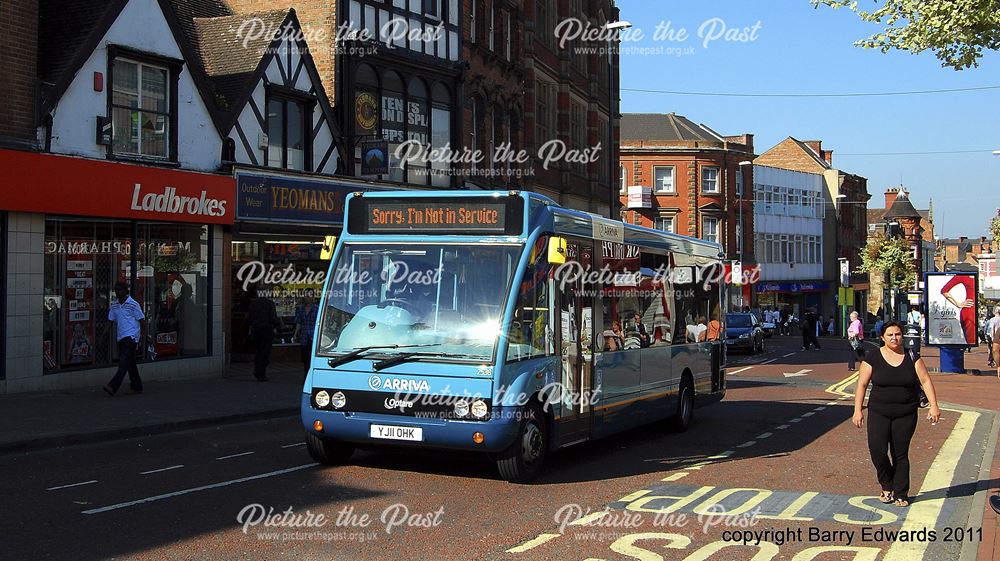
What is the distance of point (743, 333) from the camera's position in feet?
133

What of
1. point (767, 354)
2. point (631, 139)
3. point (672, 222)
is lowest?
point (767, 354)

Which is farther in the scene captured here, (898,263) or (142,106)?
(898,263)

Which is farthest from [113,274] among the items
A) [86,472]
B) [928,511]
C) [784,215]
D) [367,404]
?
[784,215]

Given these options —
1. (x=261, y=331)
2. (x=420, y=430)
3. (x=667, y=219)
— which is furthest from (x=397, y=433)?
(x=667, y=219)

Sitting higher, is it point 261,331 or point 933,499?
point 261,331

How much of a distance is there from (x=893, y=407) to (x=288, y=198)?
55.8 ft

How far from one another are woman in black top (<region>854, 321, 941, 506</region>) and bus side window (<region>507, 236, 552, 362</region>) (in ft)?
10.1

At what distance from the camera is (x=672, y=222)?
224 ft

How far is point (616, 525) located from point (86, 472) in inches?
223

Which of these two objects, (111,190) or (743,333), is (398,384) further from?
(743,333)

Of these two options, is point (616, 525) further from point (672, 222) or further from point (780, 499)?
point (672, 222)

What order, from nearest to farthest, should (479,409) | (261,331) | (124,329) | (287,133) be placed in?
(479,409) < (124,329) < (261,331) < (287,133)

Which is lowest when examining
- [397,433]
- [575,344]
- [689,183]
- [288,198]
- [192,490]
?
[192,490]

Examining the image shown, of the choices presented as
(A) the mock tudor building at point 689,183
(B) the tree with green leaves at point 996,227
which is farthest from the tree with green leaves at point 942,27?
(A) the mock tudor building at point 689,183
